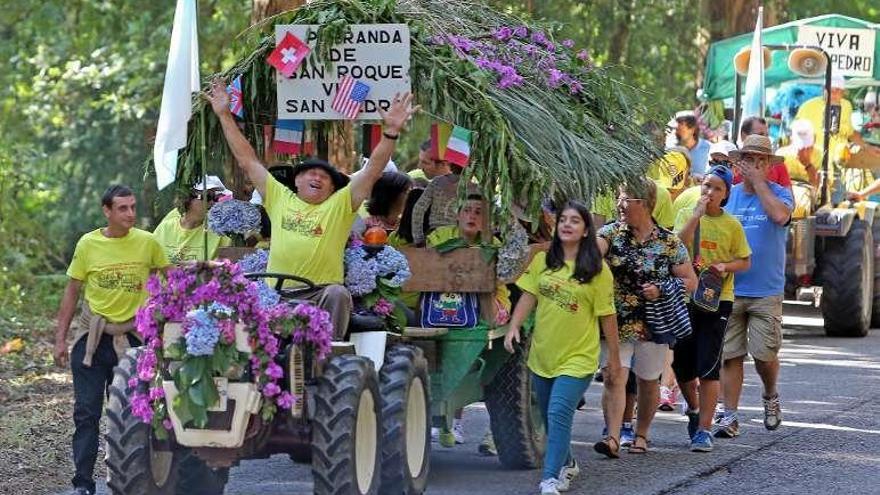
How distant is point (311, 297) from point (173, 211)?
8.44 feet

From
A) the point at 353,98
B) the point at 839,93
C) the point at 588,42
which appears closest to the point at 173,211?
the point at 353,98

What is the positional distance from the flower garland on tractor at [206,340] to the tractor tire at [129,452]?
4.9 inches

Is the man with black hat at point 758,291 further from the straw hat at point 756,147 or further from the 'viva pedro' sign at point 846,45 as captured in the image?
the 'viva pedro' sign at point 846,45

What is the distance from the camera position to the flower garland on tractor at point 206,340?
8.31 meters

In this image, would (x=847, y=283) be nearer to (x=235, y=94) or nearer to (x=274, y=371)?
(x=235, y=94)

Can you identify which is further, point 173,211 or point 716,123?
point 716,123

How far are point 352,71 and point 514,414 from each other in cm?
231

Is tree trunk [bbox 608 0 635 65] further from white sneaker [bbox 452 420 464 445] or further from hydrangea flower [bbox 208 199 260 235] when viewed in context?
hydrangea flower [bbox 208 199 260 235]

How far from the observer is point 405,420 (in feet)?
30.7

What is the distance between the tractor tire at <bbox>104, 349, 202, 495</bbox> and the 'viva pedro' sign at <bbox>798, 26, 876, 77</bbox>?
12.9 m

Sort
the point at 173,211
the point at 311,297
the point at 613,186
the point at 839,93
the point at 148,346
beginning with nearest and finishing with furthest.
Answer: the point at 148,346
the point at 311,297
the point at 613,186
the point at 173,211
the point at 839,93

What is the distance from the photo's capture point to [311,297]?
9.45m

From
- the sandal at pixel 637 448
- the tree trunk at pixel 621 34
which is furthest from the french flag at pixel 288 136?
the tree trunk at pixel 621 34

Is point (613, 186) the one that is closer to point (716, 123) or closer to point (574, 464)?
point (574, 464)
